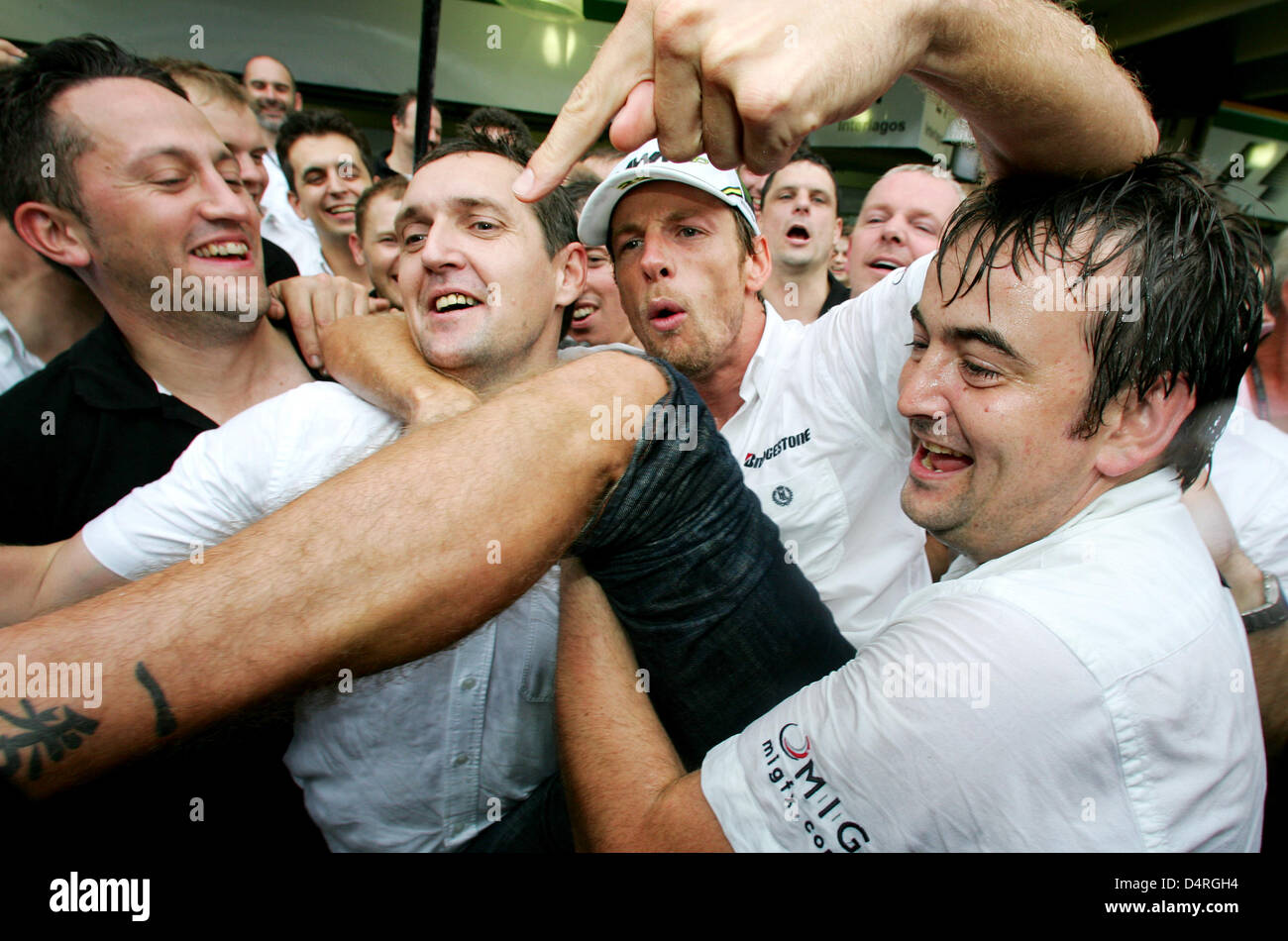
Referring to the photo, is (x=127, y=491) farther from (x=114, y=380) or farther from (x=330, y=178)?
(x=330, y=178)

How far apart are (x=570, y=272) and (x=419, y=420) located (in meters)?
1.11

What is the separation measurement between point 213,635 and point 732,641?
30.1 inches

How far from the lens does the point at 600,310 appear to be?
3.49 m

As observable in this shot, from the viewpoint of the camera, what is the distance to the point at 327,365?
6.17ft

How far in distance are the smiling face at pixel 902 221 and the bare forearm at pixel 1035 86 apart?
2346 millimetres

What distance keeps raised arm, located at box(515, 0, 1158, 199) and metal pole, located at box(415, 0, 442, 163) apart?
150 centimetres


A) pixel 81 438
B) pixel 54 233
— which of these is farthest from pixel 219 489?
pixel 54 233

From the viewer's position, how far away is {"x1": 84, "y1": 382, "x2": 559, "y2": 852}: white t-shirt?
1.44m

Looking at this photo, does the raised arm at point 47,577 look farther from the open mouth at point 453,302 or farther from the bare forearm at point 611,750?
the open mouth at point 453,302

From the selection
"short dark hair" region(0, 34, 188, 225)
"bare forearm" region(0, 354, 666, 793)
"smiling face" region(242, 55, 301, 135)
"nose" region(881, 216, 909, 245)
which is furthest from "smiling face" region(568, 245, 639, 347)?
"smiling face" region(242, 55, 301, 135)

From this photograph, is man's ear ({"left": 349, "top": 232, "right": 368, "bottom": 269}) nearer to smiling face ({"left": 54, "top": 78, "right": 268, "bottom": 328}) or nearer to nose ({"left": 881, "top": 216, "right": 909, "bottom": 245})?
smiling face ({"left": 54, "top": 78, "right": 268, "bottom": 328})
